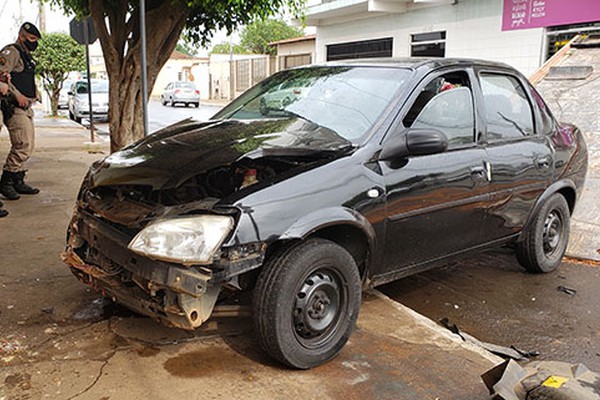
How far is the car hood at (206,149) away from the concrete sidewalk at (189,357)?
921 mm

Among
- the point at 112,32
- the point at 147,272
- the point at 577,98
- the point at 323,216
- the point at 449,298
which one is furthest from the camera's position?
the point at 577,98

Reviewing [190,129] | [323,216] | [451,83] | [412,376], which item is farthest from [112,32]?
[412,376]

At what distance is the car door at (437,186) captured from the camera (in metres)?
3.44

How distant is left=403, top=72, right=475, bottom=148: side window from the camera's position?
365 centimetres

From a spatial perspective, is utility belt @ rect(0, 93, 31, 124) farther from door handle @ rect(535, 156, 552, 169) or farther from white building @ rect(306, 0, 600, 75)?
white building @ rect(306, 0, 600, 75)

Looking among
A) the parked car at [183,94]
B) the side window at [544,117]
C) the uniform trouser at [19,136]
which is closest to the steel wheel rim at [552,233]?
the side window at [544,117]

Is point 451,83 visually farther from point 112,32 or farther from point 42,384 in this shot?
point 112,32

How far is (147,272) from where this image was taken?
275 centimetres

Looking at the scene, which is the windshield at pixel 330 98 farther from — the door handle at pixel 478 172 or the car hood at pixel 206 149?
the door handle at pixel 478 172

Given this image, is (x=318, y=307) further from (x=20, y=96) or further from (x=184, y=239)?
(x=20, y=96)

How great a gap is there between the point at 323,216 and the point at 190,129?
1.45 metres

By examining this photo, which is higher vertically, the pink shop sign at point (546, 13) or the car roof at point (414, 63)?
the pink shop sign at point (546, 13)

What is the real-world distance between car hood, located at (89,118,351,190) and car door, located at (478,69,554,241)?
1413 millimetres

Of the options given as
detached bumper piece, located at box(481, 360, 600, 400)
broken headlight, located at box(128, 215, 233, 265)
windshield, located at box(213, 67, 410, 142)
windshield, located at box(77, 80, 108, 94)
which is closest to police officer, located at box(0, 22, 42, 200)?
windshield, located at box(213, 67, 410, 142)
